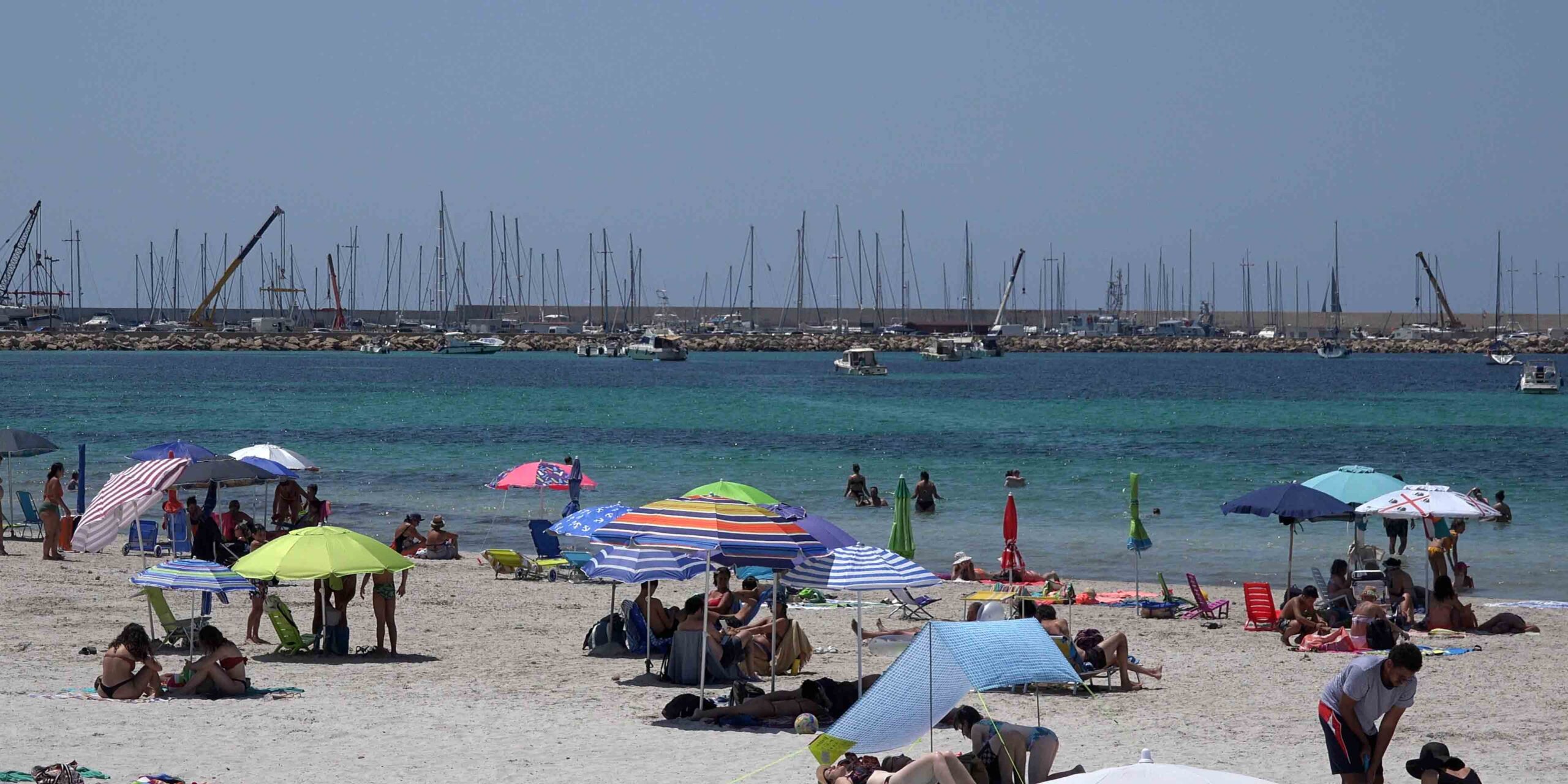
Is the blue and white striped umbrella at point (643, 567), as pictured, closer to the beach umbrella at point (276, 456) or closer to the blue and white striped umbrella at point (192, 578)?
the blue and white striped umbrella at point (192, 578)

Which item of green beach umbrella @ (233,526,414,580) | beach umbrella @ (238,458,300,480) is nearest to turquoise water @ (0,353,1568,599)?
beach umbrella @ (238,458,300,480)

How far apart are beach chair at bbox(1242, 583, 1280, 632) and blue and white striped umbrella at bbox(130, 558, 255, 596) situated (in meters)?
9.56

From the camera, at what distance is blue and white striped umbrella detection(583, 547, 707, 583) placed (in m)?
11.6

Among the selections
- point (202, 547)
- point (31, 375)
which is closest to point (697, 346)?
point (31, 375)

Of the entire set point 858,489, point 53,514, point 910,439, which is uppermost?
point 53,514

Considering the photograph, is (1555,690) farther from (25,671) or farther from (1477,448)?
(1477,448)

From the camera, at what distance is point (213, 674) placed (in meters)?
Answer: 11.2

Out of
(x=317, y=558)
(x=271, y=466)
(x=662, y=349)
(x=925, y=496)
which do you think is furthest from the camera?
(x=662, y=349)

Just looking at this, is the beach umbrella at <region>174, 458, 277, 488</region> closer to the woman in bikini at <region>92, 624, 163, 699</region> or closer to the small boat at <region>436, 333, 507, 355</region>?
the woman in bikini at <region>92, 624, 163, 699</region>

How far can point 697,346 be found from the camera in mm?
144000

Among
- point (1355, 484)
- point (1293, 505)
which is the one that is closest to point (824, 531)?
point (1293, 505)

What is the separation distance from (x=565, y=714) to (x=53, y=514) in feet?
36.1

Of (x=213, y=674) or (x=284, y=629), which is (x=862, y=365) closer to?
(x=284, y=629)

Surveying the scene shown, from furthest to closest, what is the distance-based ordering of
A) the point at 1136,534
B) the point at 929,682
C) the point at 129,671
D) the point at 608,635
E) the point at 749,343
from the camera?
the point at 749,343
the point at 1136,534
the point at 608,635
the point at 129,671
the point at 929,682
